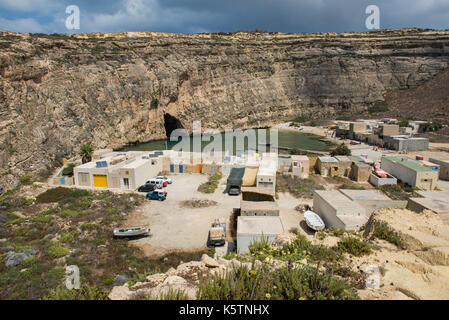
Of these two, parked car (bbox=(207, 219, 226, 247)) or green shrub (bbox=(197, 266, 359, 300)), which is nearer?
green shrub (bbox=(197, 266, 359, 300))

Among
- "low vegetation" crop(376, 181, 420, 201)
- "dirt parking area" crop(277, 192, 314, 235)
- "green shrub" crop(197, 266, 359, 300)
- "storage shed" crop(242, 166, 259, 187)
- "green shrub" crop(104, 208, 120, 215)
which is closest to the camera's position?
"green shrub" crop(197, 266, 359, 300)

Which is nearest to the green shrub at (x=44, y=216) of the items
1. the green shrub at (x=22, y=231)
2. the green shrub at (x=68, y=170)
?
the green shrub at (x=22, y=231)

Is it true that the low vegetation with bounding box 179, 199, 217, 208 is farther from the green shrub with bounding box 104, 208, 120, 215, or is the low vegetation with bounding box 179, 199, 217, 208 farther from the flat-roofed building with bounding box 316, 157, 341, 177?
the flat-roofed building with bounding box 316, 157, 341, 177

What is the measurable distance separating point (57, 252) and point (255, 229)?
348 inches

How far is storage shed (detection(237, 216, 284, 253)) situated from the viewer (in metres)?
12.2

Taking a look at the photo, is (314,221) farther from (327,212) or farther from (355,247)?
(355,247)

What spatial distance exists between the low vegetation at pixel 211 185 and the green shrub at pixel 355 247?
14.4 m

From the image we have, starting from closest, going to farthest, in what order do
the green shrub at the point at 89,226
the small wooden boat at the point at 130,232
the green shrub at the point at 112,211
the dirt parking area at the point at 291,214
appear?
1. the small wooden boat at the point at 130,232
2. the dirt parking area at the point at 291,214
3. the green shrub at the point at 89,226
4. the green shrub at the point at 112,211

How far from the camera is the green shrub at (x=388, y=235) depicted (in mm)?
8167

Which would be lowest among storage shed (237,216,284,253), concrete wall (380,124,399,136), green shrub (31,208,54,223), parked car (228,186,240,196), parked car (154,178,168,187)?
green shrub (31,208,54,223)

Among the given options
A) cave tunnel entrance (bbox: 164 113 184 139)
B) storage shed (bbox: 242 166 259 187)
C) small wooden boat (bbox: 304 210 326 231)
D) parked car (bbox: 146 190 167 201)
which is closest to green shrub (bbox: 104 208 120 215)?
parked car (bbox: 146 190 167 201)

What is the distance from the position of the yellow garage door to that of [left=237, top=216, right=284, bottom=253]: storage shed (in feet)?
44.5

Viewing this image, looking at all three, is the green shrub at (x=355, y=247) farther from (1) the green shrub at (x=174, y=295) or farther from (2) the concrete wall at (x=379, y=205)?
(2) the concrete wall at (x=379, y=205)
